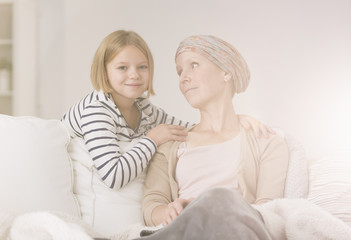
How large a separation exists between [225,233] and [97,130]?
69 centimetres

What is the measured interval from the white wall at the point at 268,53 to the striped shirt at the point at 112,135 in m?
0.08

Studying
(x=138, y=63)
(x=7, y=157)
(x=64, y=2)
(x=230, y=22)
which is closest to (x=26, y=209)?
(x=7, y=157)

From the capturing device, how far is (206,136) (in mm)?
1514

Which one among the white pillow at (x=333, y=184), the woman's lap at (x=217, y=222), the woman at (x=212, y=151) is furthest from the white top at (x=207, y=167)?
the woman's lap at (x=217, y=222)

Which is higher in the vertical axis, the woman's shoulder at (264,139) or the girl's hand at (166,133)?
the woman's shoulder at (264,139)

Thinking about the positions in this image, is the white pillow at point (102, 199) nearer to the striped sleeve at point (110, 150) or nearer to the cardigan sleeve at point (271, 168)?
the striped sleeve at point (110, 150)

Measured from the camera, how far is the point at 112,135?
1455mm

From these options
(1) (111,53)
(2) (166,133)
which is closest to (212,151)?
(2) (166,133)

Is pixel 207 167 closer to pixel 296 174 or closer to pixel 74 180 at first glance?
pixel 296 174

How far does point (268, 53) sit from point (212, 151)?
398 millimetres

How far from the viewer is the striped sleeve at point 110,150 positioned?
4.64ft

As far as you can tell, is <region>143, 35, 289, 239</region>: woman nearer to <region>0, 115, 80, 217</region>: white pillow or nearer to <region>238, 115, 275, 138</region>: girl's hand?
<region>238, 115, 275, 138</region>: girl's hand

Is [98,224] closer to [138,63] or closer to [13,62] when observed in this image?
[138,63]

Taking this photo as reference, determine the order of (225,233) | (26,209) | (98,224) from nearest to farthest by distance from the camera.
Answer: (225,233)
(26,209)
(98,224)
